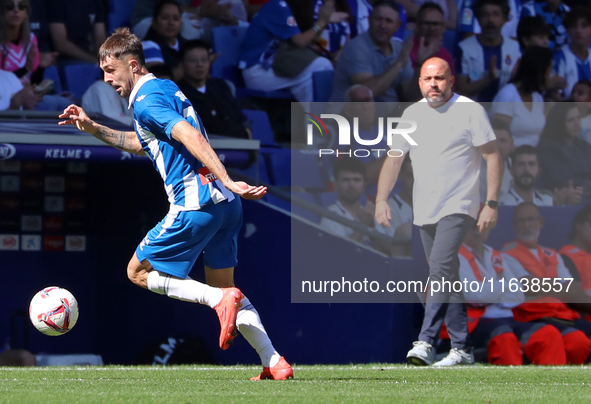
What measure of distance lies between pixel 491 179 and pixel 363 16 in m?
2.06

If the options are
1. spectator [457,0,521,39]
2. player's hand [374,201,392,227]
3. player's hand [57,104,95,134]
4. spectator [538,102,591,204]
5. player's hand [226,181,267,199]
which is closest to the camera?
player's hand [226,181,267,199]

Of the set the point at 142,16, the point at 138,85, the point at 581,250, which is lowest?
the point at 581,250

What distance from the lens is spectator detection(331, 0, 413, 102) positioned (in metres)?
6.74

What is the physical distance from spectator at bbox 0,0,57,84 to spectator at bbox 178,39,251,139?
102 centimetres

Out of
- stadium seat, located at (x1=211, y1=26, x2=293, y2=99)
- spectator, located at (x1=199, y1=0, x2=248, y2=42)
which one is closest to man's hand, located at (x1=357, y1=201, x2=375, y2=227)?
stadium seat, located at (x1=211, y1=26, x2=293, y2=99)

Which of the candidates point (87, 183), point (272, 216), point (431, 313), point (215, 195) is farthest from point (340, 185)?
point (215, 195)

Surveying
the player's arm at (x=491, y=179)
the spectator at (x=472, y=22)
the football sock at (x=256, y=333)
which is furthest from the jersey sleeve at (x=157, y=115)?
the spectator at (x=472, y=22)

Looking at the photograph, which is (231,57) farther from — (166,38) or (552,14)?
(552,14)

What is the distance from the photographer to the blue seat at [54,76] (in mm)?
6266

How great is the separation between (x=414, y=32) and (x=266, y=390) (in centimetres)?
420

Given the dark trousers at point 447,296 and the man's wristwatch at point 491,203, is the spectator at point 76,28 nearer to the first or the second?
the dark trousers at point 447,296

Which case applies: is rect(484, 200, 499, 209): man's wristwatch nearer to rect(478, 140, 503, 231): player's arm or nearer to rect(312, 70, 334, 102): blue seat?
rect(478, 140, 503, 231): player's arm

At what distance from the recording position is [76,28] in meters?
6.46

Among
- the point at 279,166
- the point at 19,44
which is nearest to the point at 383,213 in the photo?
the point at 279,166
